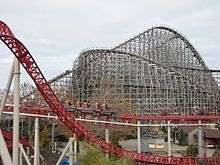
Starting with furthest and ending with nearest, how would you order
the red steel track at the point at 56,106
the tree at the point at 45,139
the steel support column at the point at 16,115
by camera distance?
1. the tree at the point at 45,139
2. the red steel track at the point at 56,106
3. the steel support column at the point at 16,115

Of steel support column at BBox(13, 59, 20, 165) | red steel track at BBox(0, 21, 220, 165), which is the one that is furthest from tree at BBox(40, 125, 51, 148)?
steel support column at BBox(13, 59, 20, 165)

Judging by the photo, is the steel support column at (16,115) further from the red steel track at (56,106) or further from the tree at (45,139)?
the tree at (45,139)

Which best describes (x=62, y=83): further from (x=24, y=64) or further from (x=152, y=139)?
(x=24, y=64)

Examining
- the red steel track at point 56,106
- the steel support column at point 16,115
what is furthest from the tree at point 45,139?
the steel support column at point 16,115

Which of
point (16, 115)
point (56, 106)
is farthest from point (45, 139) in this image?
point (16, 115)

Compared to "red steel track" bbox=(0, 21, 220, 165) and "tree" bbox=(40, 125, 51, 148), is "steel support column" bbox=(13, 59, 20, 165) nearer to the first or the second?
"red steel track" bbox=(0, 21, 220, 165)

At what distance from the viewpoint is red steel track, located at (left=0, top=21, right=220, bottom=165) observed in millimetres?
21547

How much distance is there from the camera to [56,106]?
25891mm

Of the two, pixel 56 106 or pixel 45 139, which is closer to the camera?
pixel 56 106

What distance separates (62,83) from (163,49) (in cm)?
1309

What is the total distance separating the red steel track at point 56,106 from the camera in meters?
21.5

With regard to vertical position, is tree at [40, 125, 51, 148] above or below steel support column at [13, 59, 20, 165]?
below

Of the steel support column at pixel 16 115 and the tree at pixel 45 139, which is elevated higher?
the steel support column at pixel 16 115

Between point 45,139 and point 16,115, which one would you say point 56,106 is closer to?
point 16,115
